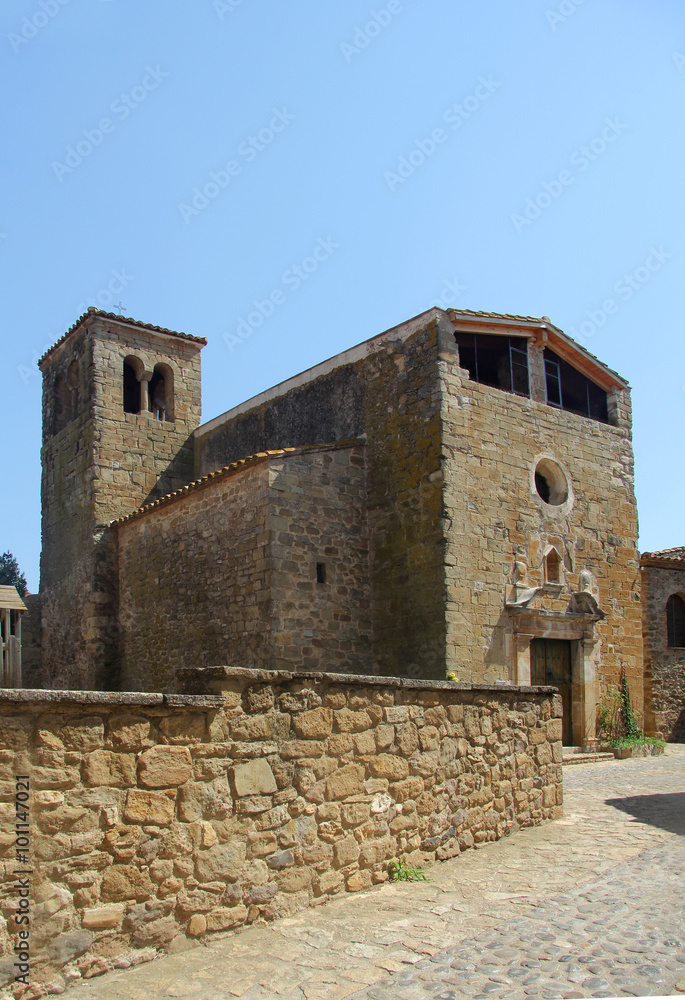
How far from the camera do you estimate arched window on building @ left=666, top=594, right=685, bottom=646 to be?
18.0 meters

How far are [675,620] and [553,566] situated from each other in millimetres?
5436

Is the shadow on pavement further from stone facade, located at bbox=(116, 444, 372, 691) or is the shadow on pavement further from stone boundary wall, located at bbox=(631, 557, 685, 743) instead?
stone boundary wall, located at bbox=(631, 557, 685, 743)

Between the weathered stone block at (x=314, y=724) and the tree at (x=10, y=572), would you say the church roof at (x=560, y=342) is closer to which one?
the weathered stone block at (x=314, y=724)

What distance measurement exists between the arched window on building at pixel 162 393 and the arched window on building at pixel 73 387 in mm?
1656

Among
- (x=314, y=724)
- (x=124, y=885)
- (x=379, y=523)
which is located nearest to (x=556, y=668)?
(x=379, y=523)

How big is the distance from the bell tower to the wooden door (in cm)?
804

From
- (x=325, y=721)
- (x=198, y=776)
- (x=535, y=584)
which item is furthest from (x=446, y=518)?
(x=198, y=776)

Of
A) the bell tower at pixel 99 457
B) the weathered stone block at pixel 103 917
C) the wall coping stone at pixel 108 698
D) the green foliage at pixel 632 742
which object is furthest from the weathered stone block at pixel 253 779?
the bell tower at pixel 99 457

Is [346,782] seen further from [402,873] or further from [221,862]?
[221,862]

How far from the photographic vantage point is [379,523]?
13258mm

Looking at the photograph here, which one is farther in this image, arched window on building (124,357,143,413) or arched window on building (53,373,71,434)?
arched window on building (53,373,71,434)

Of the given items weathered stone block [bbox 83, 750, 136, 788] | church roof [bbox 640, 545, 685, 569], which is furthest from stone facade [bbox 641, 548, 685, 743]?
weathered stone block [bbox 83, 750, 136, 788]

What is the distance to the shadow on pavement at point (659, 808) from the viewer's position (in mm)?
8117

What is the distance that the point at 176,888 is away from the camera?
14.2 ft
